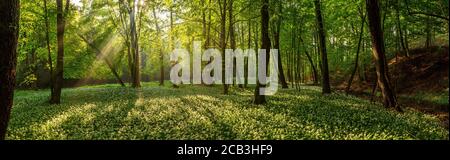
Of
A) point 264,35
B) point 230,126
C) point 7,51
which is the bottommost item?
point 230,126

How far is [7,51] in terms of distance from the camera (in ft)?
33.5

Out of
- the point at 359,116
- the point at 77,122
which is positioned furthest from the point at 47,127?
the point at 359,116

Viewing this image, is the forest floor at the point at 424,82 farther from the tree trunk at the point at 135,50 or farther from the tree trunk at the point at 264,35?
the tree trunk at the point at 135,50

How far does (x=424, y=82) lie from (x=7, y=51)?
35.2 metres

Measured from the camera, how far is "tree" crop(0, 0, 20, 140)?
10.1 metres

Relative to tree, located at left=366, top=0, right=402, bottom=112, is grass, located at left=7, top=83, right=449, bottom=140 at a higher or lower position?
lower

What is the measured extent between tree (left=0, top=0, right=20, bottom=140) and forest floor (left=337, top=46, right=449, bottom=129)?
2046cm

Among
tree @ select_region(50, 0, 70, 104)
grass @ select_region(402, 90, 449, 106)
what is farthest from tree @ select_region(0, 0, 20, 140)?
grass @ select_region(402, 90, 449, 106)

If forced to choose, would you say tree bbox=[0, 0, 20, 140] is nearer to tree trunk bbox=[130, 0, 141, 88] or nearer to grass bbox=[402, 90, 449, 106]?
grass bbox=[402, 90, 449, 106]

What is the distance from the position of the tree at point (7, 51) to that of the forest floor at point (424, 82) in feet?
67.1

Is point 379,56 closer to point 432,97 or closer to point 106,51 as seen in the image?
point 432,97

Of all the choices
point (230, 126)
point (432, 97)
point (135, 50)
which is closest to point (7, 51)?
point (230, 126)
